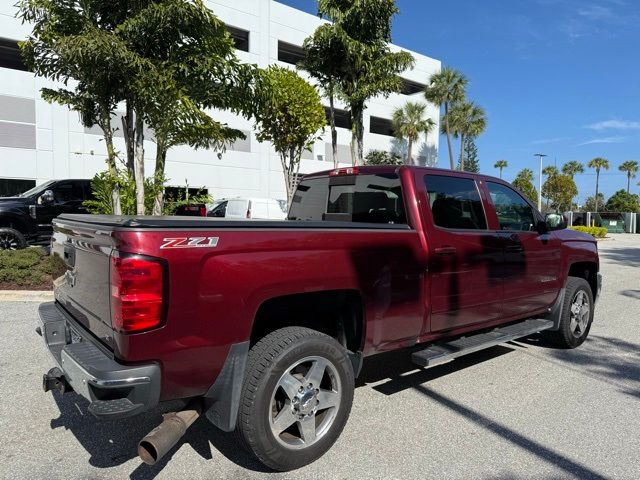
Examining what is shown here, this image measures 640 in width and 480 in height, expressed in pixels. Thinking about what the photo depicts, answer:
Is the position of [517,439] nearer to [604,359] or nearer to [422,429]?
[422,429]

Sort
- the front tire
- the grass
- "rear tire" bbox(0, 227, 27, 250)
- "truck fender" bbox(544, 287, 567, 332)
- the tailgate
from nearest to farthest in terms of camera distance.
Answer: the tailgate < the front tire < "truck fender" bbox(544, 287, 567, 332) < the grass < "rear tire" bbox(0, 227, 27, 250)

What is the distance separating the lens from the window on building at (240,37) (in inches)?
1102

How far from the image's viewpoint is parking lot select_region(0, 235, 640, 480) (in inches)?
115

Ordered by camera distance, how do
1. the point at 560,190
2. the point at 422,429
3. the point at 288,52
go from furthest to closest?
the point at 560,190, the point at 288,52, the point at 422,429

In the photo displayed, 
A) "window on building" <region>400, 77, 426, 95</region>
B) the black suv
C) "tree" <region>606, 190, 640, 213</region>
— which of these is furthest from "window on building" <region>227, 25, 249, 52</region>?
"tree" <region>606, 190, 640, 213</region>

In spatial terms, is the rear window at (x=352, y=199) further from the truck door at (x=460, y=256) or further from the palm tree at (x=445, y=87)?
the palm tree at (x=445, y=87)

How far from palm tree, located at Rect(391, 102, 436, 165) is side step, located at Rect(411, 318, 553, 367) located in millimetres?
32351

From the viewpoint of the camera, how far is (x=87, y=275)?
287 cm

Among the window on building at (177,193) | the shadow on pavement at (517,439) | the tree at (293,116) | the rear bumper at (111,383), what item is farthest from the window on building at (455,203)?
the tree at (293,116)

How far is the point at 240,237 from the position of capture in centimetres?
263

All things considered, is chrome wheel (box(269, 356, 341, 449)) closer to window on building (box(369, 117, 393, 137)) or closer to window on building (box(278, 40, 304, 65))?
window on building (box(278, 40, 304, 65))

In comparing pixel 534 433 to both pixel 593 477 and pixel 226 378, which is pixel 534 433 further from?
pixel 226 378

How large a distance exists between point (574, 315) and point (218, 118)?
80.2 ft

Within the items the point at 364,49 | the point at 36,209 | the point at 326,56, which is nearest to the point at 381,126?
the point at 326,56
